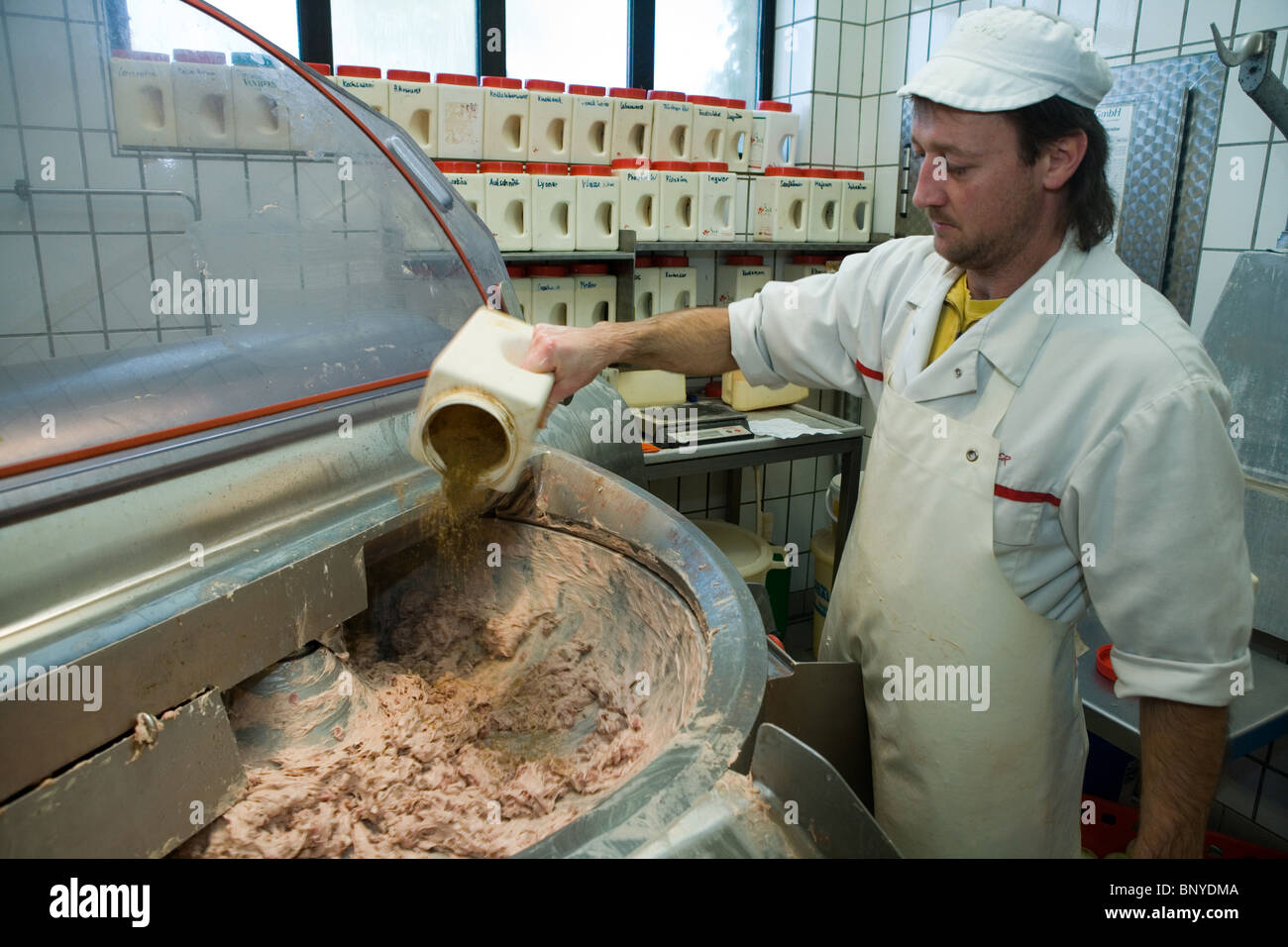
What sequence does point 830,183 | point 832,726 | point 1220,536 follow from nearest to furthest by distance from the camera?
point 1220,536 < point 832,726 < point 830,183

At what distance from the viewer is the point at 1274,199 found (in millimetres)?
2301

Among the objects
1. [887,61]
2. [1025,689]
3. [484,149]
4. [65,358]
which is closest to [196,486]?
[65,358]

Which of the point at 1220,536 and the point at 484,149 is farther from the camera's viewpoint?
the point at 484,149

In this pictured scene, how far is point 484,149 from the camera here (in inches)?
111

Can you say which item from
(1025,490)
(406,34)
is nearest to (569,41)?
(406,34)

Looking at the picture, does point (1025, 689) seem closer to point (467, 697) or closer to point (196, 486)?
point (467, 697)

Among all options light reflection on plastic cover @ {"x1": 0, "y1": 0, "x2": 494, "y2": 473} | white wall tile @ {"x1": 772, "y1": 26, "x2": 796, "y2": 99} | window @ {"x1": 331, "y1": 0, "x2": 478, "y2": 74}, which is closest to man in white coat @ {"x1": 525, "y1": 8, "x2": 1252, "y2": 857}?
light reflection on plastic cover @ {"x1": 0, "y1": 0, "x2": 494, "y2": 473}

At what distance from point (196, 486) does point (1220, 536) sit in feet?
4.18

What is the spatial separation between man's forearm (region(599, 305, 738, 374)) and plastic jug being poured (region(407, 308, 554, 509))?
0.37 m

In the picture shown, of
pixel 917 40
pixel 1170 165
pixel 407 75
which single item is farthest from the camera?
pixel 917 40

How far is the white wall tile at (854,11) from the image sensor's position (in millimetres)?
3473

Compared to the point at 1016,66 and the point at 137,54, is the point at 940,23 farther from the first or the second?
the point at 137,54

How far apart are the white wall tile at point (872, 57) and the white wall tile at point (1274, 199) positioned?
164 cm

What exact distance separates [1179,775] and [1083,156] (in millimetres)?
881
